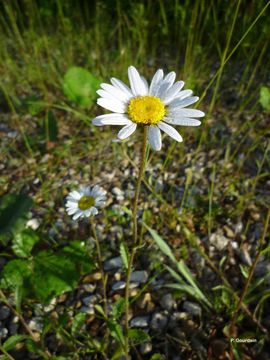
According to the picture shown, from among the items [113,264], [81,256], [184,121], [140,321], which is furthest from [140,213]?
[184,121]

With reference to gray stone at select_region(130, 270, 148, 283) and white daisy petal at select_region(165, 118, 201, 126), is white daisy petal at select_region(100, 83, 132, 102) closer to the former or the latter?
white daisy petal at select_region(165, 118, 201, 126)

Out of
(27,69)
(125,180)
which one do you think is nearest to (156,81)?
(125,180)

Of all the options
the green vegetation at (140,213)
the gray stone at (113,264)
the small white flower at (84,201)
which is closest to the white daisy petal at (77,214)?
the small white flower at (84,201)

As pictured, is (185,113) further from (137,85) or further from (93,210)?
(93,210)

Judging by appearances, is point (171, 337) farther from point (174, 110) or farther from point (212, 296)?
point (174, 110)

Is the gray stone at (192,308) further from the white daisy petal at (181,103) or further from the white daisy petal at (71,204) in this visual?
the white daisy petal at (181,103)

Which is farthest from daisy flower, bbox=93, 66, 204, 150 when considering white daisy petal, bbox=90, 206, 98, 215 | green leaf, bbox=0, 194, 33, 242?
green leaf, bbox=0, 194, 33, 242
